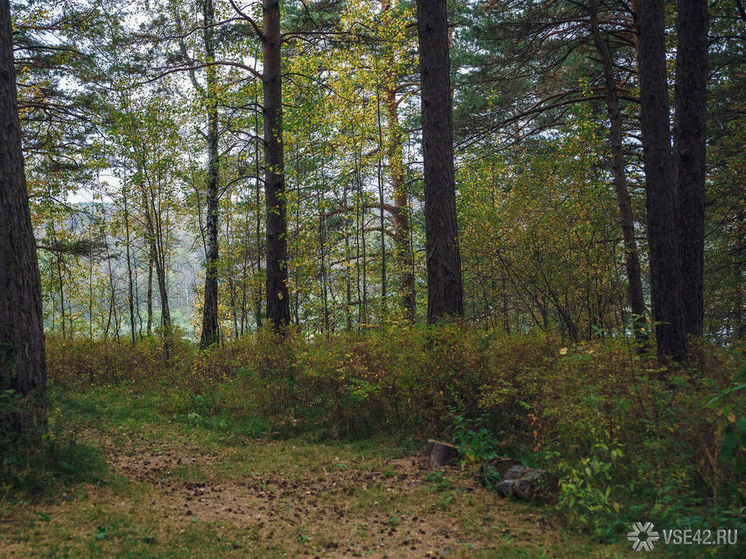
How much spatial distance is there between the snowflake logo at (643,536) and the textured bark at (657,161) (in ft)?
11.6

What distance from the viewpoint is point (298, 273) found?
13328 mm

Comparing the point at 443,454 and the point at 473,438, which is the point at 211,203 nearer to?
the point at 443,454

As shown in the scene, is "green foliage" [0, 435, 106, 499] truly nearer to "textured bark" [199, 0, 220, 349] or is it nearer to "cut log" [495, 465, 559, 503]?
"cut log" [495, 465, 559, 503]

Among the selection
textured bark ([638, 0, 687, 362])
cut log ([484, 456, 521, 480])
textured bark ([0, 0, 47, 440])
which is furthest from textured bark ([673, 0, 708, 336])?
textured bark ([0, 0, 47, 440])

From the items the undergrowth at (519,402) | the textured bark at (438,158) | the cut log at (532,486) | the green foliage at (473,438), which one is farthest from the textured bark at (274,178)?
the cut log at (532,486)

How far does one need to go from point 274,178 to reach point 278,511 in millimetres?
7887

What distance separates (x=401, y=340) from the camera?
6.62m

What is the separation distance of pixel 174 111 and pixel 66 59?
2381 millimetres

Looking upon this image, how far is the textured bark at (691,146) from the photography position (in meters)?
7.77

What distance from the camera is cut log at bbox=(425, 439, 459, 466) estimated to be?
5.20 meters

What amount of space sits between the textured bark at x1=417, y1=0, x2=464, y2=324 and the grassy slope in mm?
2548

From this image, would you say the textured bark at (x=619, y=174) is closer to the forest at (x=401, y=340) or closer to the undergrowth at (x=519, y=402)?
the forest at (x=401, y=340)

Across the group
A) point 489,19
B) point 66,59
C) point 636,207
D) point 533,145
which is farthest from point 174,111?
point 636,207

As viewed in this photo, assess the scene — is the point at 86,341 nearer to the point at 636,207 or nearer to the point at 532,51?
the point at 532,51
